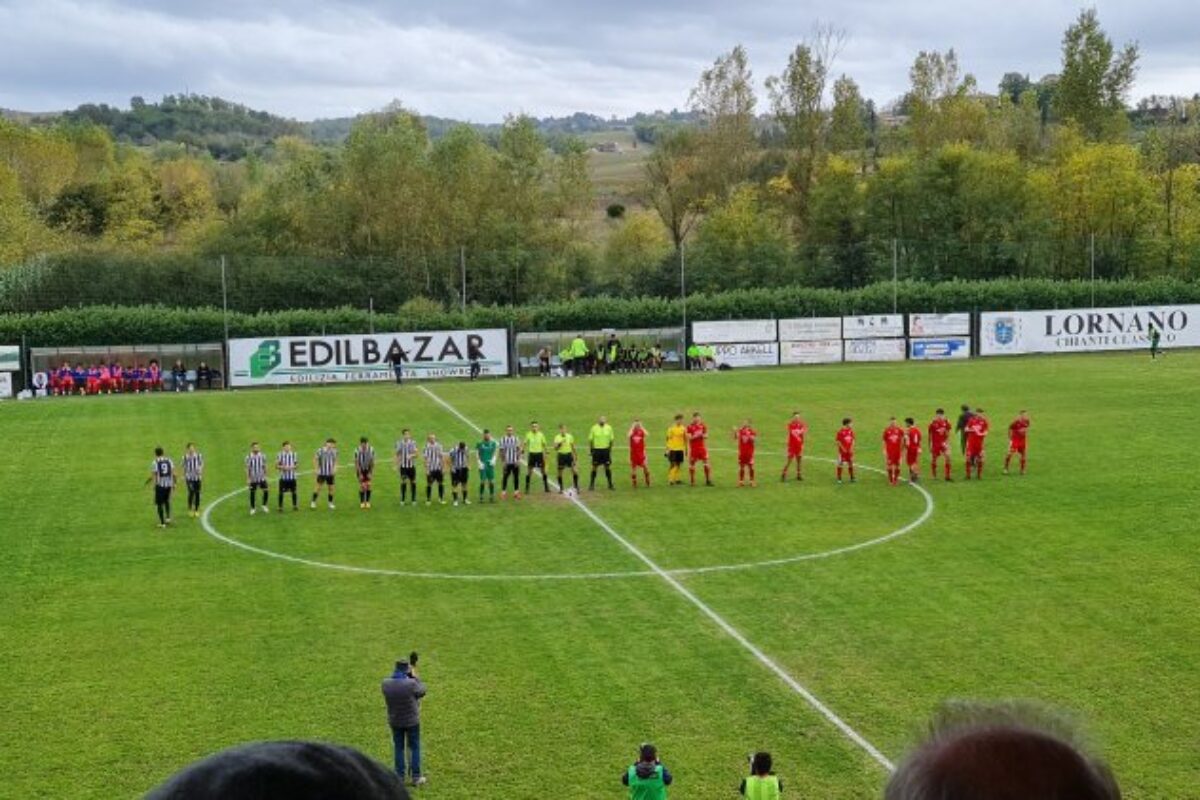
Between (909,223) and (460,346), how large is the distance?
116ft

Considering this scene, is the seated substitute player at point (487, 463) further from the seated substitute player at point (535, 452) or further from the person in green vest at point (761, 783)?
the person in green vest at point (761, 783)

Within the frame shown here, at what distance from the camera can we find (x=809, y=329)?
188 feet

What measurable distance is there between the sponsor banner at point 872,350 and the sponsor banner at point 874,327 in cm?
22

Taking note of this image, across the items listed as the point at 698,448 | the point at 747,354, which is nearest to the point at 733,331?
the point at 747,354

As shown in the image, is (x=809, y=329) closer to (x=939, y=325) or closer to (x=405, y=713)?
(x=939, y=325)

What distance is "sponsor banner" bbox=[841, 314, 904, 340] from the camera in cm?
5762

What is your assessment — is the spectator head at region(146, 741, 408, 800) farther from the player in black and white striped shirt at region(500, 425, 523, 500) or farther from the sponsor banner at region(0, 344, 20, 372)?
the sponsor banner at region(0, 344, 20, 372)

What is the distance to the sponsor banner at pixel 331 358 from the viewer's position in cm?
5312

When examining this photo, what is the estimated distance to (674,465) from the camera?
29188 millimetres

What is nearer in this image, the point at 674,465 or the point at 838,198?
the point at 674,465

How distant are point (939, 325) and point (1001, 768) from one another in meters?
58.6

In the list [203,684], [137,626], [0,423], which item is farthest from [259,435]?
[203,684]

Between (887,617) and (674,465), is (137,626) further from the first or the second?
(674,465)

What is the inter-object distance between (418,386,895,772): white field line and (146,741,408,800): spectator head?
9.77 meters
